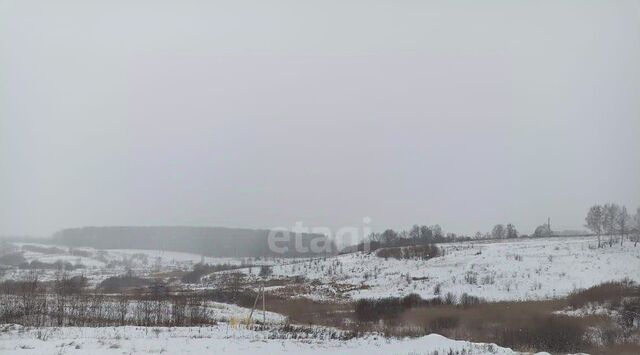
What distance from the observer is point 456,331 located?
65.9 feet

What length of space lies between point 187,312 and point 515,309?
53.4ft

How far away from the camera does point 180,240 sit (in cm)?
11556

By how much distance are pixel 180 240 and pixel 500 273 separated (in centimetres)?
8901

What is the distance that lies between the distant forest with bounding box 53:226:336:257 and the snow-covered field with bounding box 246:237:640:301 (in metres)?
51.8

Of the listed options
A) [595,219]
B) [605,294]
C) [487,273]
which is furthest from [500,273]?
[595,219]

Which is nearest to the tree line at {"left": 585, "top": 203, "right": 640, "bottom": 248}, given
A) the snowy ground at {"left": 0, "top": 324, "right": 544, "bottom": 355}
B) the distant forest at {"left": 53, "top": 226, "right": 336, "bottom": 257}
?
the snowy ground at {"left": 0, "top": 324, "right": 544, "bottom": 355}

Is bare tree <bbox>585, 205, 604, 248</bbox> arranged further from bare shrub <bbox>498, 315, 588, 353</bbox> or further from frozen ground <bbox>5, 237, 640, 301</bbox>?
bare shrub <bbox>498, 315, 588, 353</bbox>

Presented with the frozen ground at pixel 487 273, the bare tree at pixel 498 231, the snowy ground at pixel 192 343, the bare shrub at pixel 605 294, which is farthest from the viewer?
the bare tree at pixel 498 231

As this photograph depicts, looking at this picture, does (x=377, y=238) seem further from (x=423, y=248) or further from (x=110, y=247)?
(x=110, y=247)

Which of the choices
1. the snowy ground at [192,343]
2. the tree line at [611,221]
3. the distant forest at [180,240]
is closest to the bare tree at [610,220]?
the tree line at [611,221]

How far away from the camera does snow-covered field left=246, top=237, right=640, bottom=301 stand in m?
34.2

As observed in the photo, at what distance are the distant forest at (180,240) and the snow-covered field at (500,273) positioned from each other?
170 feet

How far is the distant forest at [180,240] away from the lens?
345 feet

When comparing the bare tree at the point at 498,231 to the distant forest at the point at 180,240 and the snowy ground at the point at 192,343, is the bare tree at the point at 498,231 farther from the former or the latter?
the snowy ground at the point at 192,343
